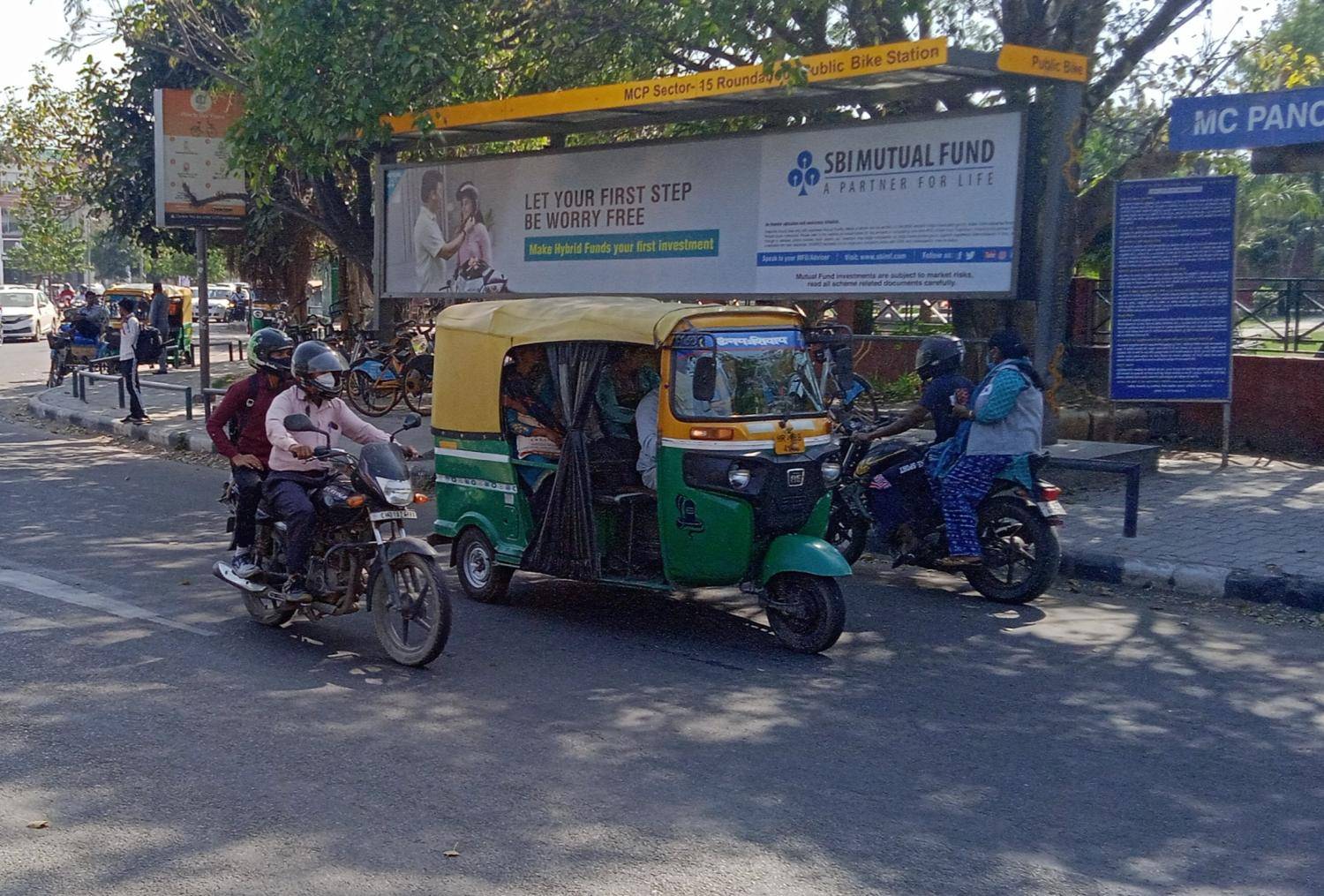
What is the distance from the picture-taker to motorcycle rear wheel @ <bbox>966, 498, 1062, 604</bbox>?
821cm

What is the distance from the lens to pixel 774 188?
42.8 ft

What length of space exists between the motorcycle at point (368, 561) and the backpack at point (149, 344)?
18.3 meters

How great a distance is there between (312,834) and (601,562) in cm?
331

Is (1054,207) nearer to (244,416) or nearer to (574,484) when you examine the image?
(574,484)

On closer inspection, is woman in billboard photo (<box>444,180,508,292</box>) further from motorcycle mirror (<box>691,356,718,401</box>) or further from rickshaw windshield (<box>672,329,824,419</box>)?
motorcycle mirror (<box>691,356,718,401</box>)

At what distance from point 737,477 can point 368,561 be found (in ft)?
6.39

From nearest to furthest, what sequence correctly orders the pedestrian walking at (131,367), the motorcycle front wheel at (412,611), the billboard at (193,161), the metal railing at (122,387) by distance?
the motorcycle front wheel at (412,611) < the metal railing at (122,387) < the pedestrian walking at (131,367) < the billboard at (193,161)

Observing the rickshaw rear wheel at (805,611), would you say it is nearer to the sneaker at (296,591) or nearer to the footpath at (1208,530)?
the sneaker at (296,591)

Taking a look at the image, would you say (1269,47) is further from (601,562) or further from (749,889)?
(749,889)

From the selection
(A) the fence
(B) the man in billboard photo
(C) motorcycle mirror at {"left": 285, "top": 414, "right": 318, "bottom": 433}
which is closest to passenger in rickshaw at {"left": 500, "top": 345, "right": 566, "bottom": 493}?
(C) motorcycle mirror at {"left": 285, "top": 414, "right": 318, "bottom": 433}

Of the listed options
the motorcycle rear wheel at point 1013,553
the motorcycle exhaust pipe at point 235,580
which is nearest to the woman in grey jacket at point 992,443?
the motorcycle rear wheel at point 1013,553

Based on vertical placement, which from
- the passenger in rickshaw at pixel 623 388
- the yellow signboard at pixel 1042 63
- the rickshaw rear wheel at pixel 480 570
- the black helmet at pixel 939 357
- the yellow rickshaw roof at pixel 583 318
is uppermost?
the yellow signboard at pixel 1042 63

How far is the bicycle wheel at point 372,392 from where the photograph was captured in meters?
18.1

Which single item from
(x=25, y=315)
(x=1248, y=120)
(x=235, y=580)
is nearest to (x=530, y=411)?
(x=235, y=580)
